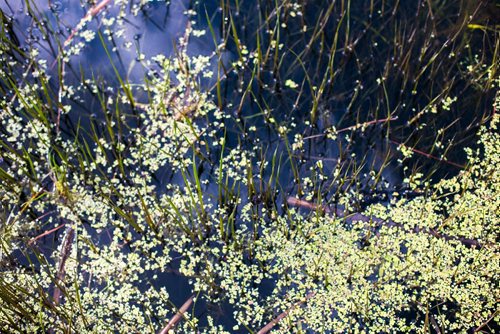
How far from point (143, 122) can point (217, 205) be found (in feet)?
1.12

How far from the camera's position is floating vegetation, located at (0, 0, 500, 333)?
160 cm

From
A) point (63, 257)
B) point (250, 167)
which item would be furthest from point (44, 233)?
point (250, 167)

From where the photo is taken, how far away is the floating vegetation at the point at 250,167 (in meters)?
1.60

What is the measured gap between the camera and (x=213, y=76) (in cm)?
184

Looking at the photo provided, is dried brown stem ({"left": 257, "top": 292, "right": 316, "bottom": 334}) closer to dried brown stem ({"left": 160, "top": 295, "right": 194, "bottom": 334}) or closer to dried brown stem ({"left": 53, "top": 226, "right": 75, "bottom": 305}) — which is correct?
dried brown stem ({"left": 160, "top": 295, "right": 194, "bottom": 334})

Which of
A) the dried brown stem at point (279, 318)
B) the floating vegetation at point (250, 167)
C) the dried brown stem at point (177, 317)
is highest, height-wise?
the floating vegetation at point (250, 167)

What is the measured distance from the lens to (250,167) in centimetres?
162

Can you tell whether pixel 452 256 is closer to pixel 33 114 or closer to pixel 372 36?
pixel 372 36

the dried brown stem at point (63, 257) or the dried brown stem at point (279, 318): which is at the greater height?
the dried brown stem at point (279, 318)

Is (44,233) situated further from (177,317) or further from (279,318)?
(279,318)

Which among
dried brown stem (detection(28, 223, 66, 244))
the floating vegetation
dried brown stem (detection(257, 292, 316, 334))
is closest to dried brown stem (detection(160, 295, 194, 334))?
the floating vegetation

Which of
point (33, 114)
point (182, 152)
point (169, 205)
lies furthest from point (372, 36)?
point (33, 114)

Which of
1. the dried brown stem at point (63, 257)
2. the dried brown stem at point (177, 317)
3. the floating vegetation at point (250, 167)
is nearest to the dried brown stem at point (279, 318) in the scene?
the floating vegetation at point (250, 167)

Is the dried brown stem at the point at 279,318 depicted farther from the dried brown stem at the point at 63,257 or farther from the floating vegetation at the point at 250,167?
the dried brown stem at the point at 63,257
